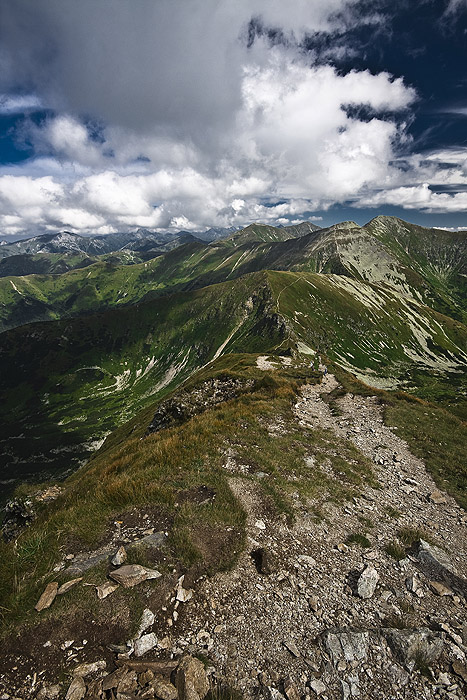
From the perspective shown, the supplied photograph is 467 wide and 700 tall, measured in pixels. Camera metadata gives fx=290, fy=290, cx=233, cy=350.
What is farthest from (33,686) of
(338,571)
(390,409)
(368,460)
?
(390,409)

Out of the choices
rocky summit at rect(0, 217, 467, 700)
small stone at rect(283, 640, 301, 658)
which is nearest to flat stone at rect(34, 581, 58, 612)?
rocky summit at rect(0, 217, 467, 700)

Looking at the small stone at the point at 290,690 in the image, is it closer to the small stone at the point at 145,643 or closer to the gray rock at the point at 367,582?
the small stone at the point at 145,643

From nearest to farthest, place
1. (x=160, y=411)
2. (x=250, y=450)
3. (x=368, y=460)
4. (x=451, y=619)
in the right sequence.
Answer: (x=451, y=619), (x=250, y=450), (x=368, y=460), (x=160, y=411)

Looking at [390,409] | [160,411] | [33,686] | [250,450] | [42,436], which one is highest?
[390,409]

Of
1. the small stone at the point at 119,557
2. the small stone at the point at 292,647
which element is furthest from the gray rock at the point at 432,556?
the small stone at the point at 119,557

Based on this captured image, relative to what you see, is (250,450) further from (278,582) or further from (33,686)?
(33,686)

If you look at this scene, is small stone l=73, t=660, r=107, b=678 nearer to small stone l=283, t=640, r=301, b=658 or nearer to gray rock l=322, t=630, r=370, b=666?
small stone l=283, t=640, r=301, b=658

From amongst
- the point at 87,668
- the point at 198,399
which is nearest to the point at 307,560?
the point at 87,668
